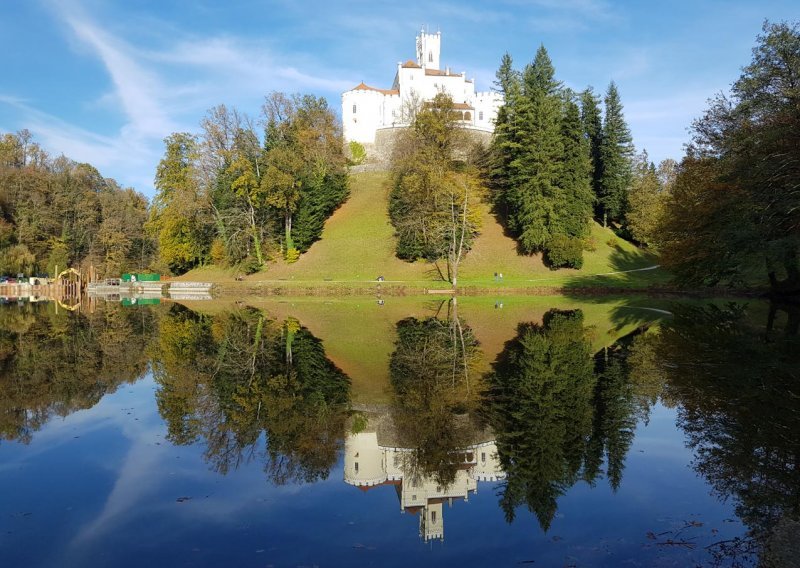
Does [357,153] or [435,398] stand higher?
[357,153]

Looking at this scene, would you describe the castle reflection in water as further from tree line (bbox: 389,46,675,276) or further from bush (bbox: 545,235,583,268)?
bush (bbox: 545,235,583,268)

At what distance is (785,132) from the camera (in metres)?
25.7

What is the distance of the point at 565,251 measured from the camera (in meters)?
50.4

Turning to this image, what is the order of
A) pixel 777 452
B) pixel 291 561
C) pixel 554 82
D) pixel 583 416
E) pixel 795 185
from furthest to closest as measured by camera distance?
pixel 554 82 < pixel 795 185 < pixel 583 416 < pixel 777 452 < pixel 291 561

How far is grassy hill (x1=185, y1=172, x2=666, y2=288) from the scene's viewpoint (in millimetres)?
48625

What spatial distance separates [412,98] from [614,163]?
3852cm

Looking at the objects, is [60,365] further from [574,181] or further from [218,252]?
[574,181]

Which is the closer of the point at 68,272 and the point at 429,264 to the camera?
the point at 429,264

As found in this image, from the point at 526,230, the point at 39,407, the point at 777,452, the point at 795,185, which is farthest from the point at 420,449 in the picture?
the point at 526,230

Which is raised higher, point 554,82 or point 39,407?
point 554,82

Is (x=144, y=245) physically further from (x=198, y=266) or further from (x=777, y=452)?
(x=777, y=452)

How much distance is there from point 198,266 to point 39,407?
184ft

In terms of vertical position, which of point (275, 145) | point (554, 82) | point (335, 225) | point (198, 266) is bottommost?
point (198, 266)

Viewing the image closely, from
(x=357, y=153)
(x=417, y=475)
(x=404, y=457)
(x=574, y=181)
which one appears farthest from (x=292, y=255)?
(x=417, y=475)
